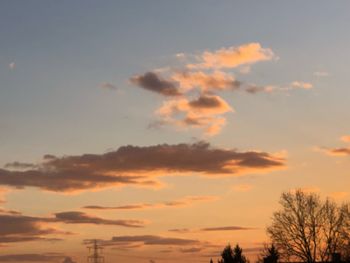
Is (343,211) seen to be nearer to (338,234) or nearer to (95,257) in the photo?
(338,234)

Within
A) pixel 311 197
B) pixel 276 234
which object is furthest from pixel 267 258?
pixel 311 197

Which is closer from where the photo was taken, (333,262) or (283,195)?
(333,262)

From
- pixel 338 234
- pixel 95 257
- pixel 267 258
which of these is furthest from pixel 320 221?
pixel 95 257

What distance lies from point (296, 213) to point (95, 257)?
52.1 meters

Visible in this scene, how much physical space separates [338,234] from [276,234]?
9450 millimetres

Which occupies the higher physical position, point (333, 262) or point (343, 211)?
point (343, 211)

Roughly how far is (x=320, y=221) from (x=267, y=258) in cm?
1016

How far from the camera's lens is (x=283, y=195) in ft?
362

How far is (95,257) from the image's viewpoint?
5714 inches

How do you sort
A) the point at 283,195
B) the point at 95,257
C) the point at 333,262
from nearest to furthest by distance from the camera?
the point at 333,262 < the point at 283,195 < the point at 95,257

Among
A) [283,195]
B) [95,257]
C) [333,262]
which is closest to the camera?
[333,262]

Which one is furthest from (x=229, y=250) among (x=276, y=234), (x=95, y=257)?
(x=95, y=257)

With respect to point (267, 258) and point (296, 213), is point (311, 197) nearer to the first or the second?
point (296, 213)

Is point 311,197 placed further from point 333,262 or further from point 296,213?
point 333,262
